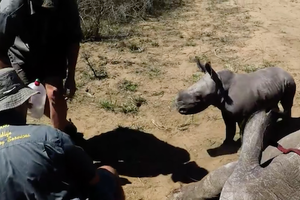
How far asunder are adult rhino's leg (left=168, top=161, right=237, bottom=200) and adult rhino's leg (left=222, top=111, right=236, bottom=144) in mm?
1046

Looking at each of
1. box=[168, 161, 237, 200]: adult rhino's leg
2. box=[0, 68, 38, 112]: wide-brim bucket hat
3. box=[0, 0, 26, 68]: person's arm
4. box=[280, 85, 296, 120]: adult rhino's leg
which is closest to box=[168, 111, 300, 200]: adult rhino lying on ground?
box=[168, 161, 237, 200]: adult rhino's leg

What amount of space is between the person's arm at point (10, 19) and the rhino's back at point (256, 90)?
214cm

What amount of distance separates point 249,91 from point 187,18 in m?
4.25

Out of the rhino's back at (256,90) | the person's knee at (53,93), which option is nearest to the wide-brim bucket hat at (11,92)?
the person's knee at (53,93)

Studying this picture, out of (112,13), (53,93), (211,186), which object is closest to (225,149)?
(211,186)

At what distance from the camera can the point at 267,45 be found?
794 cm

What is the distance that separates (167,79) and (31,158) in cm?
426

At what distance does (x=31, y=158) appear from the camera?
2848 millimetres

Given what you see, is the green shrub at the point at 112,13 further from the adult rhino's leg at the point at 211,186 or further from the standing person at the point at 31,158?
the standing person at the point at 31,158

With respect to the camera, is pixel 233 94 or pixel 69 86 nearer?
pixel 69 86

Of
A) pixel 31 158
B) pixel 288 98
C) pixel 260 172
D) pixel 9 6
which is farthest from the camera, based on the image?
pixel 288 98

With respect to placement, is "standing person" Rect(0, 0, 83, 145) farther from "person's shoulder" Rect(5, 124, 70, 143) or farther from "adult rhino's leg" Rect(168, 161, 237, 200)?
"person's shoulder" Rect(5, 124, 70, 143)

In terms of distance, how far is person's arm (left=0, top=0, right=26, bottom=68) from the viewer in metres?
4.52

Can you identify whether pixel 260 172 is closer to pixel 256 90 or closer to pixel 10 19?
pixel 256 90
